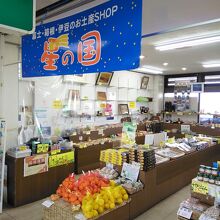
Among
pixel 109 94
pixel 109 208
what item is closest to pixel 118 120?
pixel 109 94

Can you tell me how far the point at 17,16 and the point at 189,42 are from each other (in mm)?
3685

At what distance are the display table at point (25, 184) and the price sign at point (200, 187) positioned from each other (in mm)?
2849

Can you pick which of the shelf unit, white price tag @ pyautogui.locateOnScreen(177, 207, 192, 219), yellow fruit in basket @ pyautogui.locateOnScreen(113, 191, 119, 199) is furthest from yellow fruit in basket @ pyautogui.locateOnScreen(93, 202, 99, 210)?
the shelf unit

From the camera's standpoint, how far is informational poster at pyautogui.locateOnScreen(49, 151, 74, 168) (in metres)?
4.38

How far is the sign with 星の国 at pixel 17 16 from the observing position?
7.28 feet

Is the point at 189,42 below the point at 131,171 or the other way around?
the other way around

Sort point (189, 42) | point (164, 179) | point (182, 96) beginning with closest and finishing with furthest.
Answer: point (164, 179)
point (189, 42)
point (182, 96)

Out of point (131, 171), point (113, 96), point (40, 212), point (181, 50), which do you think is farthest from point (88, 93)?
point (40, 212)

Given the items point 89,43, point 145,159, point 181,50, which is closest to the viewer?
point 89,43

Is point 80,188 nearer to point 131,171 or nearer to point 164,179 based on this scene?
point 131,171

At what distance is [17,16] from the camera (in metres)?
2.33

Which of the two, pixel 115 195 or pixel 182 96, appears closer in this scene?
pixel 115 195

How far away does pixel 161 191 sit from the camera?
4180mm

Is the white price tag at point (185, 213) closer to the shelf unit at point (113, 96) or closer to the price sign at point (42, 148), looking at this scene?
the price sign at point (42, 148)
